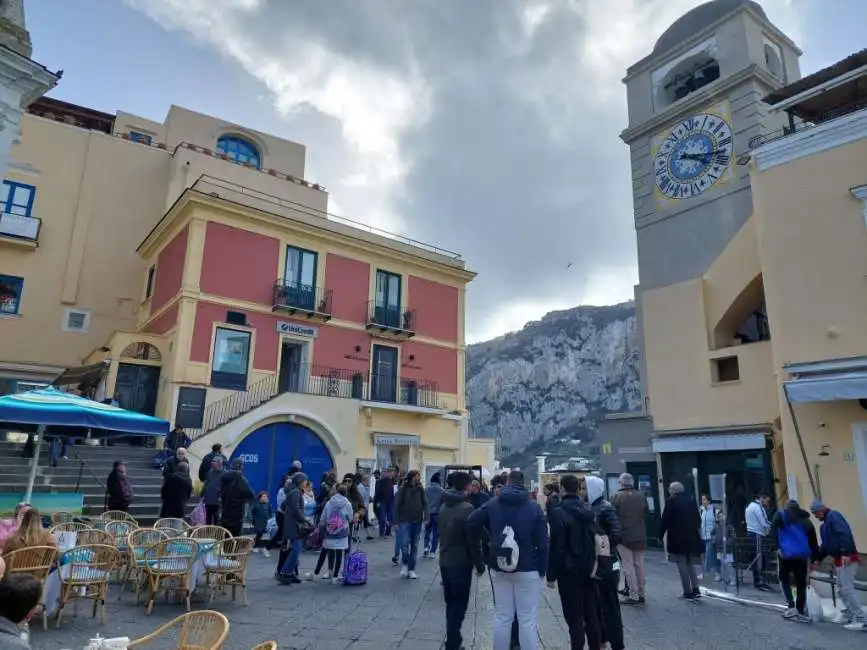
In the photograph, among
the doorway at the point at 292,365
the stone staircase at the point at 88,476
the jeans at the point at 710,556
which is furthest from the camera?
the doorway at the point at 292,365

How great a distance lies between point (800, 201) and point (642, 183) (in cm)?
849

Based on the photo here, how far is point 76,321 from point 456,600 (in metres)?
21.1

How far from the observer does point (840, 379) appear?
32.5ft

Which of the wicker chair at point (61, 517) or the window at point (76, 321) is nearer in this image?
the wicker chair at point (61, 517)

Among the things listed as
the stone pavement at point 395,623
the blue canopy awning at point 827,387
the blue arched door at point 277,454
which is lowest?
the stone pavement at point 395,623

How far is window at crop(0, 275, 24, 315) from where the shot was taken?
20.6m

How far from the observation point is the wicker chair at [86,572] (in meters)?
5.86

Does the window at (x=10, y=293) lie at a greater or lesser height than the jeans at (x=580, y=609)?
greater

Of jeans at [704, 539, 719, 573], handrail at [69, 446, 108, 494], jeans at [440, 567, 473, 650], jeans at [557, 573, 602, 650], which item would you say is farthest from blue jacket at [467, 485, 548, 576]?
handrail at [69, 446, 108, 494]

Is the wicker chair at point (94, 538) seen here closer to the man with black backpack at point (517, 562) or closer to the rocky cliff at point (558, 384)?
the man with black backpack at point (517, 562)

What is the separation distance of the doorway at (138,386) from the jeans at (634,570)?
48.8 ft

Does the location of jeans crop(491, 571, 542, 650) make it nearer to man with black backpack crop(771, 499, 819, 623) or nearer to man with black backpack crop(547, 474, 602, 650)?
man with black backpack crop(547, 474, 602, 650)

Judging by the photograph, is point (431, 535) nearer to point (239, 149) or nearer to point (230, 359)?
point (230, 359)

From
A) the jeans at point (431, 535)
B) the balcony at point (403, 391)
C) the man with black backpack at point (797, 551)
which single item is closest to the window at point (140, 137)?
the balcony at point (403, 391)
